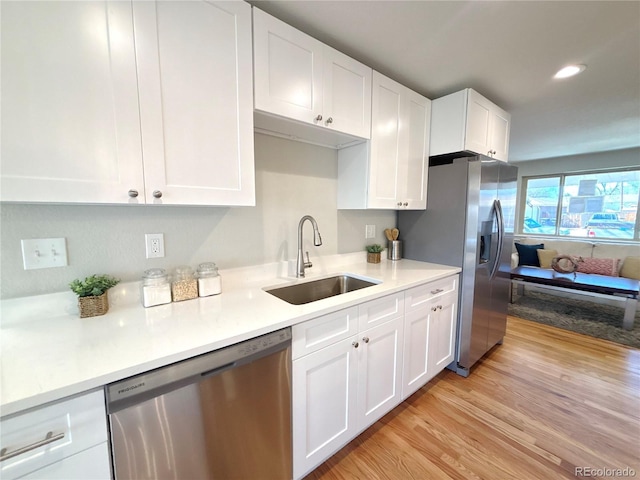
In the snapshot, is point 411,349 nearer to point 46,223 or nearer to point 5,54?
point 46,223

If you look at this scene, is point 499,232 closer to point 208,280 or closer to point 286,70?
point 286,70

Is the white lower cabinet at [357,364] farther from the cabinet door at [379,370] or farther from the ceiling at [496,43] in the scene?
the ceiling at [496,43]

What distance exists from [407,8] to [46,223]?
187 cm

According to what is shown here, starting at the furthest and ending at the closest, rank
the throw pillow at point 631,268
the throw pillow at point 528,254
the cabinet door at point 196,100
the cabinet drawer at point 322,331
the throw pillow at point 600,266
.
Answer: the throw pillow at point 528,254
the throw pillow at point 600,266
the throw pillow at point 631,268
the cabinet drawer at point 322,331
the cabinet door at point 196,100

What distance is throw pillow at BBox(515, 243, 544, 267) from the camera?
13.7 feet

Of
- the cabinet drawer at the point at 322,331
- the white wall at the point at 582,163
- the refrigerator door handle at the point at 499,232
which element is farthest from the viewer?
the white wall at the point at 582,163

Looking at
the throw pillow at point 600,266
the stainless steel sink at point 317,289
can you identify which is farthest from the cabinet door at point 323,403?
the throw pillow at point 600,266

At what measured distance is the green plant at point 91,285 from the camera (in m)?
1.02

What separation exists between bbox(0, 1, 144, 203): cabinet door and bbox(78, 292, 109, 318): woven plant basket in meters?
0.43

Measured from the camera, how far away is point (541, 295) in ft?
13.3

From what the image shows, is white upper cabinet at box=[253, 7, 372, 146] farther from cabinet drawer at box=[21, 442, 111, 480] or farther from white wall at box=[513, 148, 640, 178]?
white wall at box=[513, 148, 640, 178]

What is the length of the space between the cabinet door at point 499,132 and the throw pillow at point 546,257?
8.71ft

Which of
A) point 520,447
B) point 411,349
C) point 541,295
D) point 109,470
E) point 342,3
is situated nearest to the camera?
point 109,470

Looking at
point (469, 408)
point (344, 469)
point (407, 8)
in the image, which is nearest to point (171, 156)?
point (407, 8)
